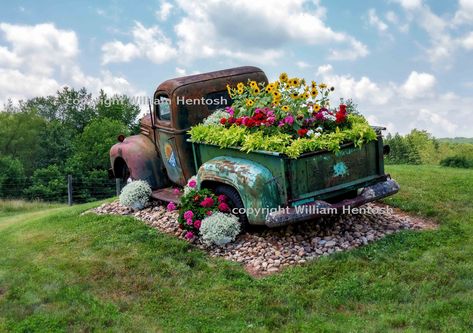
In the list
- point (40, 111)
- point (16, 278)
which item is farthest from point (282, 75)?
point (40, 111)

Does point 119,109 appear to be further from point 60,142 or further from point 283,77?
point 283,77

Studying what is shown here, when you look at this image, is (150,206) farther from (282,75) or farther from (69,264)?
(282,75)

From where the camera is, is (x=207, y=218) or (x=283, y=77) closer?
(x=207, y=218)

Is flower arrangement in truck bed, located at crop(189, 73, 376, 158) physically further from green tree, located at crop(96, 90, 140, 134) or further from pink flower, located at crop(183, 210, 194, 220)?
green tree, located at crop(96, 90, 140, 134)

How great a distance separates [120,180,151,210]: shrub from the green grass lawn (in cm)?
95

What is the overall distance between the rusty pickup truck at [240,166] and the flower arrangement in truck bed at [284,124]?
0.52 ft

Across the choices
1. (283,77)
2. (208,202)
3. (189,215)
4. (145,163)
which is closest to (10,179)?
(145,163)

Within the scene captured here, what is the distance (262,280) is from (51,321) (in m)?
2.63

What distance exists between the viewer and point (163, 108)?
31.8ft

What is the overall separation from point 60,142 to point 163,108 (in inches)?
1397

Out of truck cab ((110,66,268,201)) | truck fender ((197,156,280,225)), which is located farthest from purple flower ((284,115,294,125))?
truck cab ((110,66,268,201))

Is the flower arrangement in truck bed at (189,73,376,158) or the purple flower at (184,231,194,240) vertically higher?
the flower arrangement in truck bed at (189,73,376,158)

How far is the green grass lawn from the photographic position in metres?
5.74

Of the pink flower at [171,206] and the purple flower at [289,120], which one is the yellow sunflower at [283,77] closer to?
the purple flower at [289,120]
